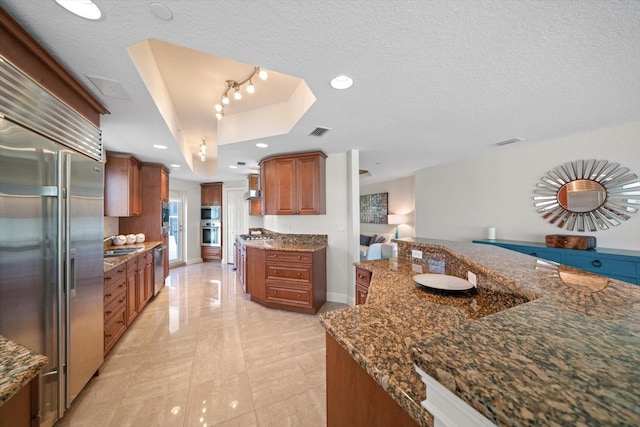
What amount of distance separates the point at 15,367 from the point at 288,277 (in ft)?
8.77

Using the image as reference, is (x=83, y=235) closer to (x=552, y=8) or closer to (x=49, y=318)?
(x=49, y=318)

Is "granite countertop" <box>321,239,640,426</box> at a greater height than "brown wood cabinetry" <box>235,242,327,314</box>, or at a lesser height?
greater

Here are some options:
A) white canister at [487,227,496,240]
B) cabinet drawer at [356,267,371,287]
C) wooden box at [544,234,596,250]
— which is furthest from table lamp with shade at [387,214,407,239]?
cabinet drawer at [356,267,371,287]

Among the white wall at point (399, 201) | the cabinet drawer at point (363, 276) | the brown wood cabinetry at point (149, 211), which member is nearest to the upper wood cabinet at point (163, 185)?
the brown wood cabinetry at point (149, 211)

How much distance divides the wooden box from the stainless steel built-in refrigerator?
475cm

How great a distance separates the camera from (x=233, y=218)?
20.8 ft

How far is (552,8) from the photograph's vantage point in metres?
1.10

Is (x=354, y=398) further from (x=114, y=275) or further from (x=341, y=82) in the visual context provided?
(x=114, y=275)

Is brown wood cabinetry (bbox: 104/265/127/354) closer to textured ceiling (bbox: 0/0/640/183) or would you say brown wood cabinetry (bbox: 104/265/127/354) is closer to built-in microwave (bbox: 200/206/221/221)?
textured ceiling (bbox: 0/0/640/183)

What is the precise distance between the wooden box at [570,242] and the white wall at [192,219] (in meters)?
7.21

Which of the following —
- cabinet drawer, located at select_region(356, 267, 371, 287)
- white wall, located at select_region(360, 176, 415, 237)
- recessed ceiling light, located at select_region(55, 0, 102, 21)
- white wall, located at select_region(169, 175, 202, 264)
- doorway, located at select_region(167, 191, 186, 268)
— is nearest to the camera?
recessed ceiling light, located at select_region(55, 0, 102, 21)

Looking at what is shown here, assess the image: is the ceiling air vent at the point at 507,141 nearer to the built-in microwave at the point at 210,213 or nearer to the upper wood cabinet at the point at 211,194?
the upper wood cabinet at the point at 211,194

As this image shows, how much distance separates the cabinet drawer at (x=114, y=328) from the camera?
2127 millimetres

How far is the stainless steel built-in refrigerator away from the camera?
1.13 m
